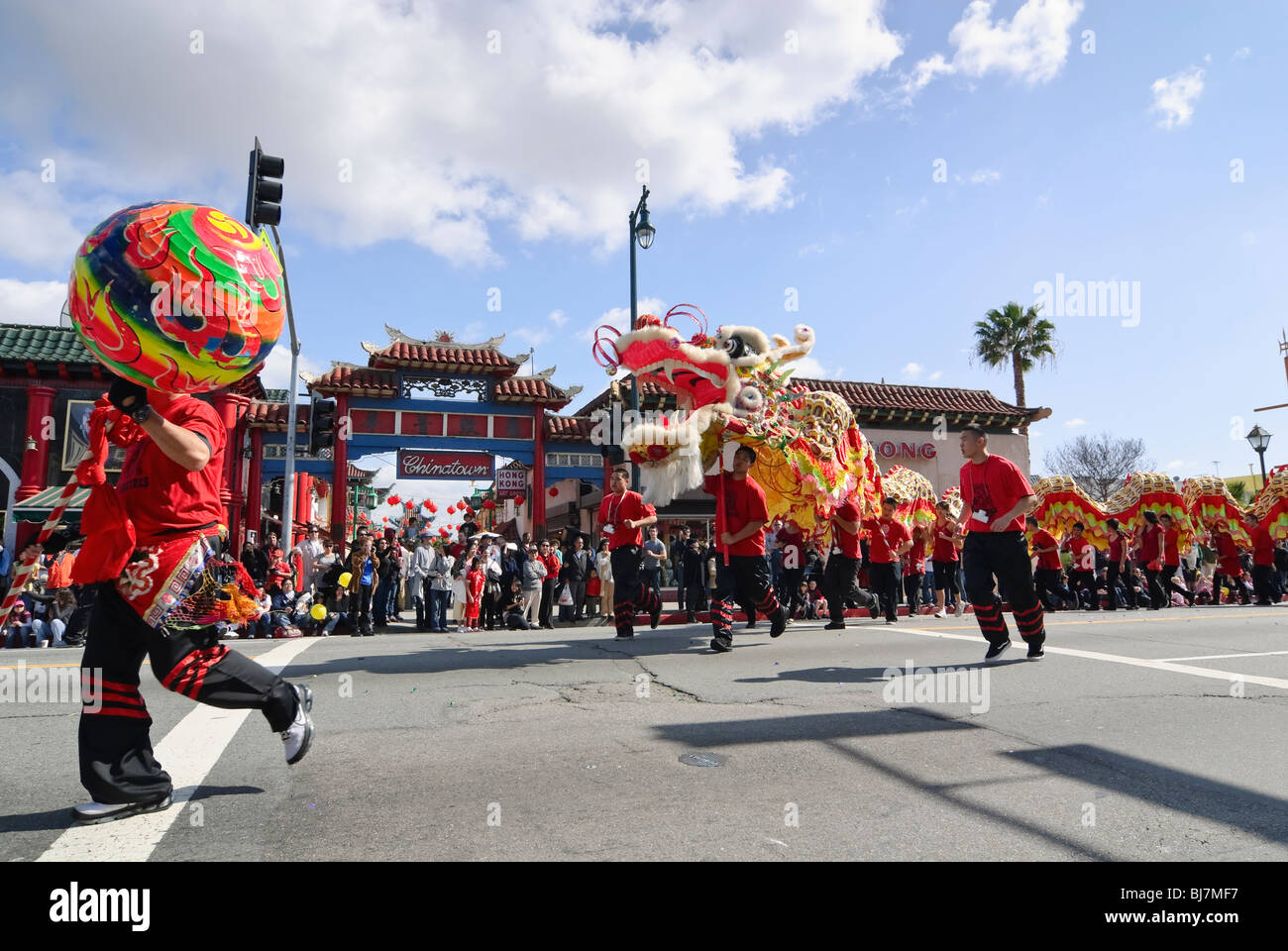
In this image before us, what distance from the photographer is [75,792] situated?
3.50m

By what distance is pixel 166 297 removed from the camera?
3010 mm

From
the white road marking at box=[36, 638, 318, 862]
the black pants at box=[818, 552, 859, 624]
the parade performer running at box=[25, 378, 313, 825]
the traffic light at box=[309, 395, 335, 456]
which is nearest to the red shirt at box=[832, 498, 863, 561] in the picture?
the black pants at box=[818, 552, 859, 624]

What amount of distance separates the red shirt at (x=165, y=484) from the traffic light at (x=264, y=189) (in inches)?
321

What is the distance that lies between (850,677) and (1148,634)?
15.9 feet

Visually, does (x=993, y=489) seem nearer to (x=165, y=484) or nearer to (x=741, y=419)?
(x=741, y=419)

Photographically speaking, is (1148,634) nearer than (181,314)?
No

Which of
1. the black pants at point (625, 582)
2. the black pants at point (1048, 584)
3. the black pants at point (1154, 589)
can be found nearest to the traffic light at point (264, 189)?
the black pants at point (625, 582)

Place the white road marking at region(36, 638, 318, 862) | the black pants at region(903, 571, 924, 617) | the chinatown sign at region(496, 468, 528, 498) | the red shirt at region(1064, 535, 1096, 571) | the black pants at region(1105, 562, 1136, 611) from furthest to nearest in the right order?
the chinatown sign at region(496, 468, 528, 498) → the red shirt at region(1064, 535, 1096, 571) → the black pants at region(1105, 562, 1136, 611) → the black pants at region(903, 571, 924, 617) → the white road marking at region(36, 638, 318, 862)

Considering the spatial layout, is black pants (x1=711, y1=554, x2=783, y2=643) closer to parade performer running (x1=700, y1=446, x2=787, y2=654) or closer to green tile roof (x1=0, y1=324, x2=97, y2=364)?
parade performer running (x1=700, y1=446, x2=787, y2=654)

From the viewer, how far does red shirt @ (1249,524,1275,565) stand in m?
15.2

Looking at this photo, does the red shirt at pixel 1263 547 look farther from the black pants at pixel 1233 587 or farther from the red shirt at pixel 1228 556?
the black pants at pixel 1233 587

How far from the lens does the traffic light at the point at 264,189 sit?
1032 centimetres
